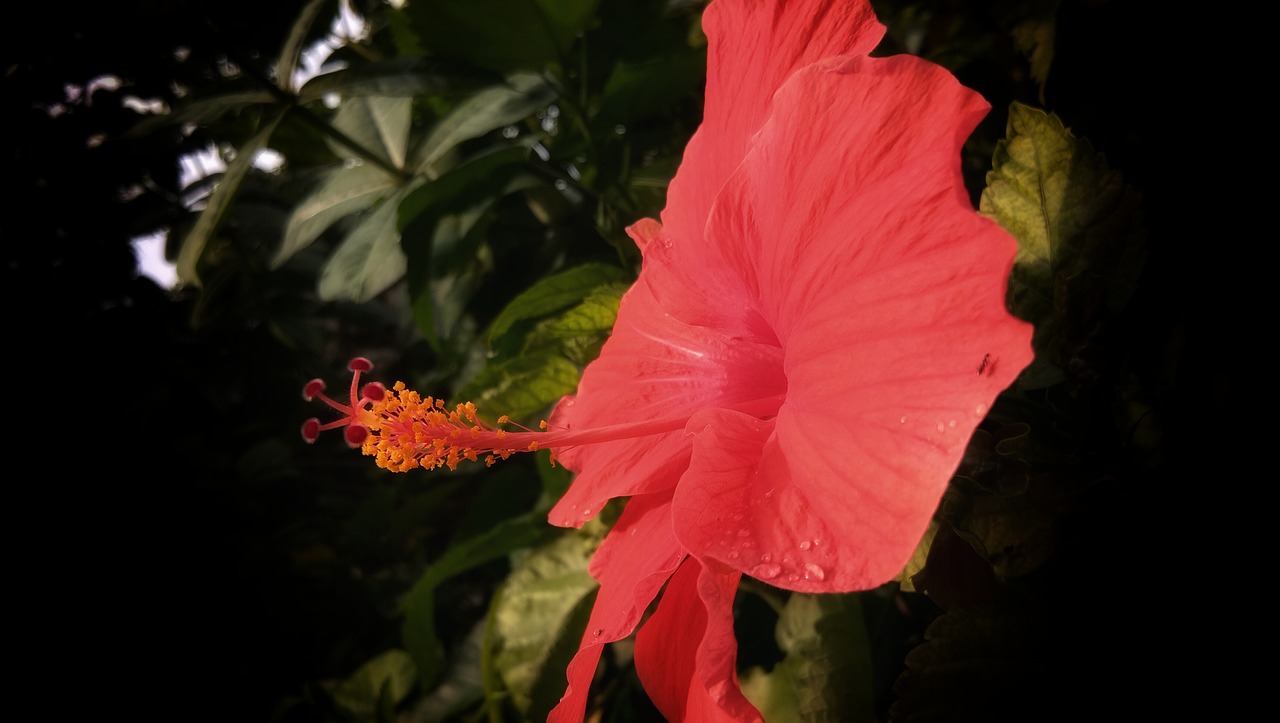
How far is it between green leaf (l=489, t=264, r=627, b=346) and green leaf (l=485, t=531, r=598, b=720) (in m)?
0.22

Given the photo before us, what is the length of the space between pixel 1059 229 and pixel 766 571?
273mm

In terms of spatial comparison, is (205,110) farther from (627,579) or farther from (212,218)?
(627,579)

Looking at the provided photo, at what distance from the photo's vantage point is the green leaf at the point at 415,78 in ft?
2.60

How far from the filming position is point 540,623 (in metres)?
0.75

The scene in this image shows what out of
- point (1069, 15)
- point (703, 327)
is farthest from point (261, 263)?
point (1069, 15)

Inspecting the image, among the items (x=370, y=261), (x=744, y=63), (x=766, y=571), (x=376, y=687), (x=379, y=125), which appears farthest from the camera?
(x=376, y=687)

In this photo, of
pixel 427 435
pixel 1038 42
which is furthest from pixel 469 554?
pixel 1038 42

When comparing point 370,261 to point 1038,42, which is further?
point 370,261

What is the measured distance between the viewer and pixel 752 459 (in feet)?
1.25

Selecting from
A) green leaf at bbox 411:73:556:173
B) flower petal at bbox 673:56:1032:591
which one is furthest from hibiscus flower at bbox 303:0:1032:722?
green leaf at bbox 411:73:556:173

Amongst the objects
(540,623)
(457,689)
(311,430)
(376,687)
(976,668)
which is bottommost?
(376,687)

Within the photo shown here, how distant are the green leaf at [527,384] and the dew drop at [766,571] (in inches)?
14.4

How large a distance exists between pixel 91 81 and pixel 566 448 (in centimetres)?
145

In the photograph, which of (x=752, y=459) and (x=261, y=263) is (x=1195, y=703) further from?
(x=261, y=263)
